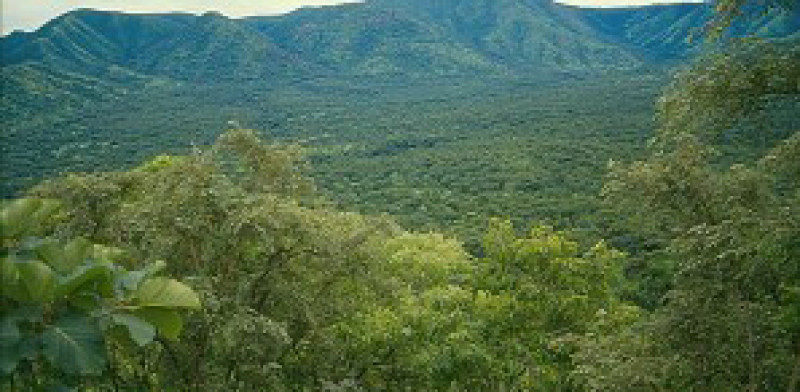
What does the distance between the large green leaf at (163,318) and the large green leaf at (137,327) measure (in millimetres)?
42

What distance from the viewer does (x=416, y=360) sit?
14.6 metres

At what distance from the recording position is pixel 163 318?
286cm

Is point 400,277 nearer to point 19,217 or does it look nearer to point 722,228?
point 722,228

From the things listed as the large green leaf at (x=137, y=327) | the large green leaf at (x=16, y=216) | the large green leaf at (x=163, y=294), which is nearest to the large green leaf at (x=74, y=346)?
the large green leaf at (x=137, y=327)

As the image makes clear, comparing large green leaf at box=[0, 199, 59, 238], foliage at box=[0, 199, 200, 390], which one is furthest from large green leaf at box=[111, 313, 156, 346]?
large green leaf at box=[0, 199, 59, 238]

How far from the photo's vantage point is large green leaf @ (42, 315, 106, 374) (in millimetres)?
2590

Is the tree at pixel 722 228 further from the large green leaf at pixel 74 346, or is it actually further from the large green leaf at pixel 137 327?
the large green leaf at pixel 74 346

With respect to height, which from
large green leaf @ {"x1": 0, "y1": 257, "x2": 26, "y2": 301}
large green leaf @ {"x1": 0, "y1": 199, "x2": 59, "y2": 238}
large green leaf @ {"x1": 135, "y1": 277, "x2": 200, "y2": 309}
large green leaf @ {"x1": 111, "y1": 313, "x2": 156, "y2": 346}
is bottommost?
large green leaf @ {"x1": 111, "y1": 313, "x2": 156, "y2": 346}

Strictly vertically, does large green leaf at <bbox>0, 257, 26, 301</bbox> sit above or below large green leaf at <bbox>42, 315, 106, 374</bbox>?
above

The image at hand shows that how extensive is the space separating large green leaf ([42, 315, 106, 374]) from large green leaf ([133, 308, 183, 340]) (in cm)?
20

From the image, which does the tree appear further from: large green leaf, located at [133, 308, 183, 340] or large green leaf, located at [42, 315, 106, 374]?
large green leaf, located at [42, 315, 106, 374]

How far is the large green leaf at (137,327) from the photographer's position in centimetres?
268

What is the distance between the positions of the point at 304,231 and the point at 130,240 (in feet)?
8.17

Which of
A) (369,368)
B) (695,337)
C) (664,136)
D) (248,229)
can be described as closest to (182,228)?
(248,229)
